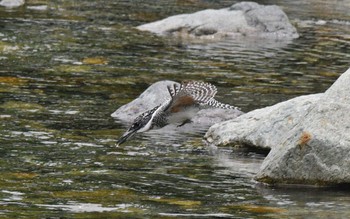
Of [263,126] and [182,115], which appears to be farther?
[263,126]

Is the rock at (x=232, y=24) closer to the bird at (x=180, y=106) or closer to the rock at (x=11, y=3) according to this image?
the rock at (x=11, y=3)

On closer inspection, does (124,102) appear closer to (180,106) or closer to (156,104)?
(156,104)

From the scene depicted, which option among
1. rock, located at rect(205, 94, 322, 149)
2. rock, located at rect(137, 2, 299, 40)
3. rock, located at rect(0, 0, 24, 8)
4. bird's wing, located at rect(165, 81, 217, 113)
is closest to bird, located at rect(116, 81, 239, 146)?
bird's wing, located at rect(165, 81, 217, 113)

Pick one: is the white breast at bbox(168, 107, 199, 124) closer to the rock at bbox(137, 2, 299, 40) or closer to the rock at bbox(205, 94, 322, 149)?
the rock at bbox(205, 94, 322, 149)

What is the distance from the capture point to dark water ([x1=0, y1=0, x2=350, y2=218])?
29.3 ft

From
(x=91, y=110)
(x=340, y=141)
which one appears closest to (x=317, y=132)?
(x=340, y=141)

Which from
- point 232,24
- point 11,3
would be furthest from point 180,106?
point 11,3

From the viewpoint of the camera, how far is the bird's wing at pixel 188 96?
1046cm

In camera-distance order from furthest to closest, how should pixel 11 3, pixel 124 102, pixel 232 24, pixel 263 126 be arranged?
1. pixel 11 3
2. pixel 232 24
3. pixel 124 102
4. pixel 263 126

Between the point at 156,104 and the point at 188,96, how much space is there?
385 cm

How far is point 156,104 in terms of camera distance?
14.3 metres

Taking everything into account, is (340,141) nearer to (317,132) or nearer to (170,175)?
(317,132)

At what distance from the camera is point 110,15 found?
27.2 meters

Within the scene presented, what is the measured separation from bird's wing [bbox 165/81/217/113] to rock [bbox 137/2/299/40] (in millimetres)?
13897
